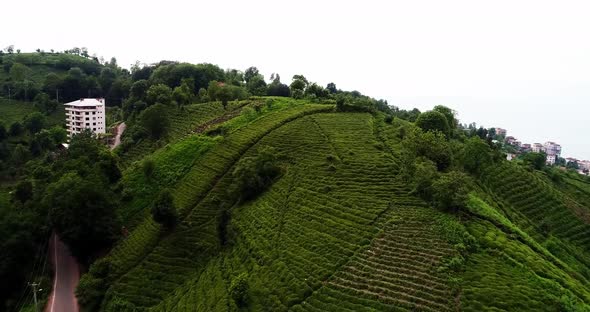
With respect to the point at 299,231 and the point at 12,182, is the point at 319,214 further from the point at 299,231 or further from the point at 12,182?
the point at 12,182

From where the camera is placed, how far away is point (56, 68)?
135m

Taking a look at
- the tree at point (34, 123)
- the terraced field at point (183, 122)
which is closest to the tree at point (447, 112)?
the terraced field at point (183, 122)

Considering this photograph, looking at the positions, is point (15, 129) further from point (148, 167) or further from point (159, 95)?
point (148, 167)

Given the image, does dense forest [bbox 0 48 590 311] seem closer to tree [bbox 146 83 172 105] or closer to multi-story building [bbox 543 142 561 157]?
tree [bbox 146 83 172 105]

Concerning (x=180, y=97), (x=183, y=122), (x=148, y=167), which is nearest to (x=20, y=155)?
(x=180, y=97)

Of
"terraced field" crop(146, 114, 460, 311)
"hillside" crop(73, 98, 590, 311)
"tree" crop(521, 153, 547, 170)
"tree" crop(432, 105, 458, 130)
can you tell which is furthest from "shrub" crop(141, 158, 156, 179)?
"tree" crop(521, 153, 547, 170)

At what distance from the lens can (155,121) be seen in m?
61.2

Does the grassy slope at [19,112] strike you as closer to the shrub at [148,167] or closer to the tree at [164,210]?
the shrub at [148,167]

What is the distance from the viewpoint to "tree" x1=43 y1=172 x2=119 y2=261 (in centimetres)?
3941

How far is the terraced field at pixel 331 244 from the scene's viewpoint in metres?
27.1

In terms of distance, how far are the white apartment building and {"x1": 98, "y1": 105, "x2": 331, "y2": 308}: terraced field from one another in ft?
161

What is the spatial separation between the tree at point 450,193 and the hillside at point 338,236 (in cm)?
74

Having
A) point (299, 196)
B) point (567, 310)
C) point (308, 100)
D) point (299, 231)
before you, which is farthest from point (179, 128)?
point (567, 310)

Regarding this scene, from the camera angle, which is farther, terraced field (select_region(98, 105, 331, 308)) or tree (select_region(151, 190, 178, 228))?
tree (select_region(151, 190, 178, 228))
